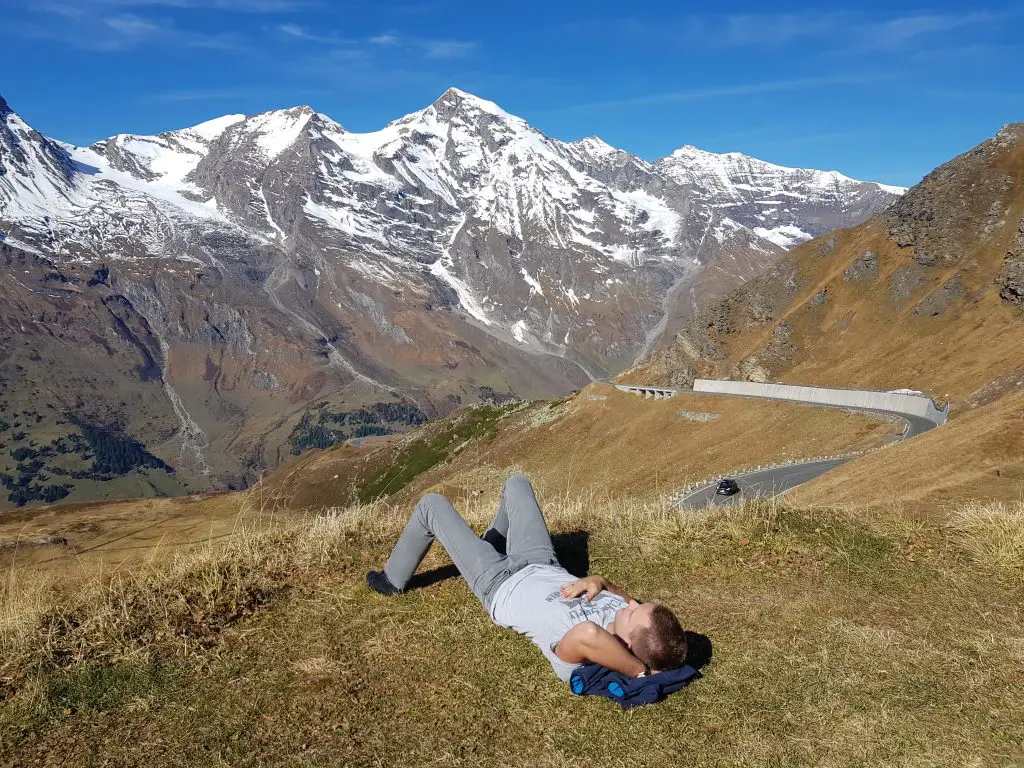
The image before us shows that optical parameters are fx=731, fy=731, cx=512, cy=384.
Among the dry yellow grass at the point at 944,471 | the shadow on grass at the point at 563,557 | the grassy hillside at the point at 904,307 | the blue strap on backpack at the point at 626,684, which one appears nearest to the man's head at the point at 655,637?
the blue strap on backpack at the point at 626,684

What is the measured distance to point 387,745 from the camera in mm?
5934

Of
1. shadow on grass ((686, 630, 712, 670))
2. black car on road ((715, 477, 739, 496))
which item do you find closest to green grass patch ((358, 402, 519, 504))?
black car on road ((715, 477, 739, 496))

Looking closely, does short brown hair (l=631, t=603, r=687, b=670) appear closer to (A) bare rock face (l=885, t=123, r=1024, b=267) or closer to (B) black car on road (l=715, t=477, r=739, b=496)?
(B) black car on road (l=715, t=477, r=739, b=496)

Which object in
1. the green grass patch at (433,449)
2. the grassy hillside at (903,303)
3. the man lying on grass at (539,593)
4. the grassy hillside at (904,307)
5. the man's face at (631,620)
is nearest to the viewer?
the man lying on grass at (539,593)

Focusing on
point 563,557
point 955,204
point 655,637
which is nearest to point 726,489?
point 563,557

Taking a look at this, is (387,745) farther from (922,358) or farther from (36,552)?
(922,358)

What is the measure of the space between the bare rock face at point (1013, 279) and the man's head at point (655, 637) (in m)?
62.8

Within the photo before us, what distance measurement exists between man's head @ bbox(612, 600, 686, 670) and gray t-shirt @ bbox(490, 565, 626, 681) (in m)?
0.34

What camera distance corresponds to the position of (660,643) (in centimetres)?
636

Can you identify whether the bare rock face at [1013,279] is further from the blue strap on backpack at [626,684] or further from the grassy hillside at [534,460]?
the blue strap on backpack at [626,684]

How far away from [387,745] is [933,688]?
4732 mm

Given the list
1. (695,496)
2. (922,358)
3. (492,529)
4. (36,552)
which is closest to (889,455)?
(695,496)

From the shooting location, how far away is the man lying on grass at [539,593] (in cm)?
641

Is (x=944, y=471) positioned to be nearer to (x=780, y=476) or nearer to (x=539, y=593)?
(x=539, y=593)
